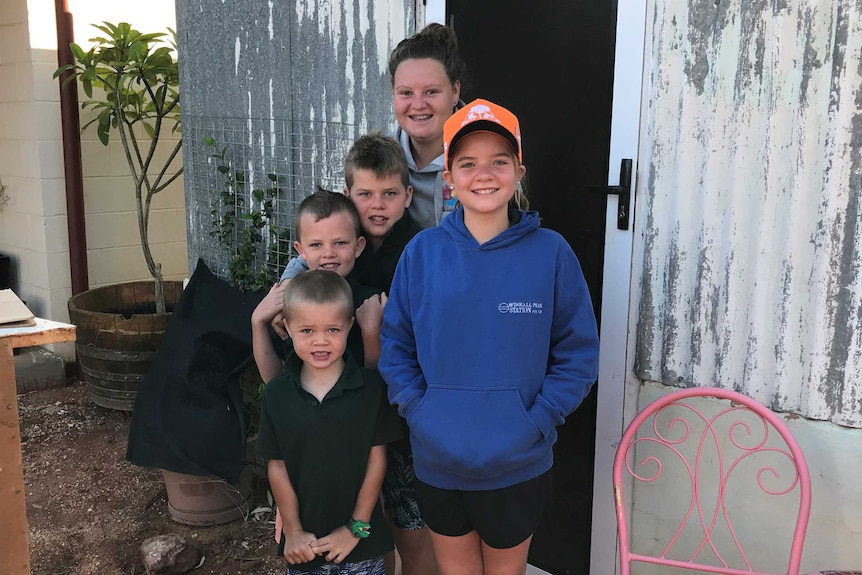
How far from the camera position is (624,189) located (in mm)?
2412

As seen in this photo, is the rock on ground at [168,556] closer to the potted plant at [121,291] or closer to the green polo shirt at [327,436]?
the green polo shirt at [327,436]

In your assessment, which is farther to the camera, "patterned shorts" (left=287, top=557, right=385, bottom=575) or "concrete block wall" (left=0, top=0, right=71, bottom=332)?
"concrete block wall" (left=0, top=0, right=71, bottom=332)

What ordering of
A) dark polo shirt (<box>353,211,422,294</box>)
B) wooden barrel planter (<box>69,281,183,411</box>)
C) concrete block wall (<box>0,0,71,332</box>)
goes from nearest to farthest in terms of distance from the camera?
dark polo shirt (<box>353,211,422,294</box>)
wooden barrel planter (<box>69,281,183,411</box>)
concrete block wall (<box>0,0,71,332</box>)

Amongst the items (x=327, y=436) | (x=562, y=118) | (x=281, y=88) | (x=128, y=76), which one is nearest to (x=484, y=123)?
(x=562, y=118)

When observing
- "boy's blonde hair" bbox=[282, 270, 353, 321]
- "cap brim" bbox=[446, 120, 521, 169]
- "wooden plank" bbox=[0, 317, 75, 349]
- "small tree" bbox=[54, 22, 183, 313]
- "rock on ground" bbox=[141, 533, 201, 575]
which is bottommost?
"rock on ground" bbox=[141, 533, 201, 575]

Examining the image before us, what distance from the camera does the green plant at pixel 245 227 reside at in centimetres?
376

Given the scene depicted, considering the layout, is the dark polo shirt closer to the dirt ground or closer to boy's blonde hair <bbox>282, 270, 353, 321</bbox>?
boy's blonde hair <bbox>282, 270, 353, 321</bbox>

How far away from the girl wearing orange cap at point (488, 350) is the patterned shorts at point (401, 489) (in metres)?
0.28

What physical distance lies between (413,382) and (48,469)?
3.05 meters

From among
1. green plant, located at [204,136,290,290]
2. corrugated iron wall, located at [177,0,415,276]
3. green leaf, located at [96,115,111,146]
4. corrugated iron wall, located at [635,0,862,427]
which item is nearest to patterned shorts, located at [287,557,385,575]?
corrugated iron wall, located at [635,0,862,427]

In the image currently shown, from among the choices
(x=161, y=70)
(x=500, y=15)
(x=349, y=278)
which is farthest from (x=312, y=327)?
(x=161, y=70)

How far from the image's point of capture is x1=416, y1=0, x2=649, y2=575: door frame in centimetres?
235

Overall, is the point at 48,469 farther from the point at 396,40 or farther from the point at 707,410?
the point at 707,410

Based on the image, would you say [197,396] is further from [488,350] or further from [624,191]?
[624,191]
